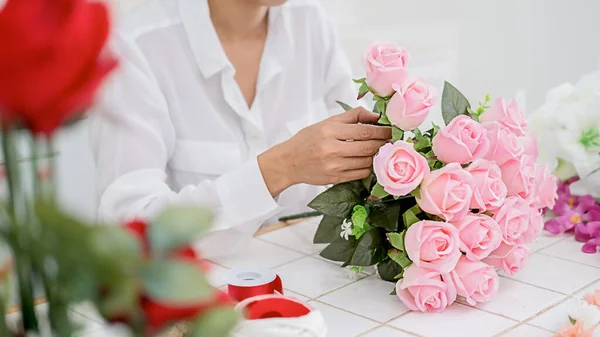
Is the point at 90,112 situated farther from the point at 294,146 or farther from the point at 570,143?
the point at 570,143

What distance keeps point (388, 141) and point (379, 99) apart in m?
0.09

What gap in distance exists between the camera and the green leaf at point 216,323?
0.44 m

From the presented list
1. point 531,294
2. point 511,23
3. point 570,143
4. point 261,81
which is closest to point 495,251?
point 531,294

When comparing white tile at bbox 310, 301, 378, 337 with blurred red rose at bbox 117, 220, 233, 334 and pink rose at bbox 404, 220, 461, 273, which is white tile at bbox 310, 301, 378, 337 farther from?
blurred red rose at bbox 117, 220, 233, 334

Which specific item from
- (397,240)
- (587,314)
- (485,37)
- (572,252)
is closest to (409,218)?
(397,240)

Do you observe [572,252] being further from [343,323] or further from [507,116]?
[343,323]

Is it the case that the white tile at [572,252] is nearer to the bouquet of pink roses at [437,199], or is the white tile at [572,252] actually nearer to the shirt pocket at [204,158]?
the bouquet of pink roses at [437,199]

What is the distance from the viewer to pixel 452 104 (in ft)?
3.86

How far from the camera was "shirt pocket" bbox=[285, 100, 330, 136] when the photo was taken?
5.87ft

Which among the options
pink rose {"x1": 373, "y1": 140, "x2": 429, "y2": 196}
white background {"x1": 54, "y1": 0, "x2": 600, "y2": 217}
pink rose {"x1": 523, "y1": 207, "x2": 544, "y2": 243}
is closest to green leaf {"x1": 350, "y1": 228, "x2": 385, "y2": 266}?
pink rose {"x1": 373, "y1": 140, "x2": 429, "y2": 196}

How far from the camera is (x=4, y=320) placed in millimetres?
468

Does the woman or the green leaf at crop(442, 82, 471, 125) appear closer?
the green leaf at crop(442, 82, 471, 125)

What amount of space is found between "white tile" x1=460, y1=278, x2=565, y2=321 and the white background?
1.43 meters

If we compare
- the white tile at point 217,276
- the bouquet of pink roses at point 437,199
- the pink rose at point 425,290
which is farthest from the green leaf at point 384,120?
the white tile at point 217,276
